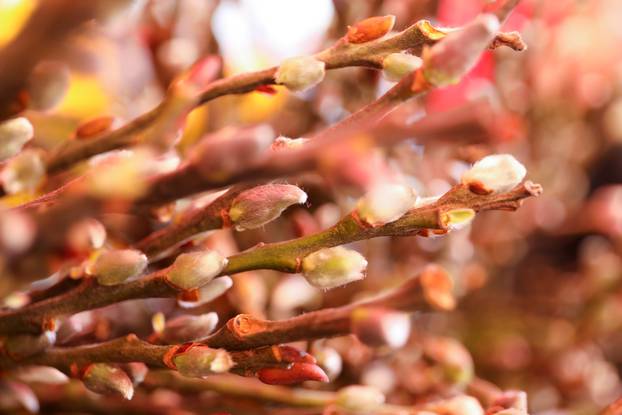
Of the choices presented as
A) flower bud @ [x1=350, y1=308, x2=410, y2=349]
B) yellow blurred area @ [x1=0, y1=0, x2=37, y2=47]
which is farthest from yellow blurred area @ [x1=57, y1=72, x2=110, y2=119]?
flower bud @ [x1=350, y1=308, x2=410, y2=349]

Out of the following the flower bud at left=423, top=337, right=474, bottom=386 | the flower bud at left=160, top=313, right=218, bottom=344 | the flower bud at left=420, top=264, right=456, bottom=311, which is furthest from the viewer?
the flower bud at left=423, top=337, right=474, bottom=386

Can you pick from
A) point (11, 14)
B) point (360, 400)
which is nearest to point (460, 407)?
point (360, 400)

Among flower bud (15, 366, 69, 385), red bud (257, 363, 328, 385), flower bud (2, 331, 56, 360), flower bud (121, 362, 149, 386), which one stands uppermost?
flower bud (2, 331, 56, 360)

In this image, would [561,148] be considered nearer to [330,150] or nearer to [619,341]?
[619,341]

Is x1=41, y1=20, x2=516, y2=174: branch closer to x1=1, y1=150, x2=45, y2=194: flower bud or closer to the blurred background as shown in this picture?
x1=1, y1=150, x2=45, y2=194: flower bud

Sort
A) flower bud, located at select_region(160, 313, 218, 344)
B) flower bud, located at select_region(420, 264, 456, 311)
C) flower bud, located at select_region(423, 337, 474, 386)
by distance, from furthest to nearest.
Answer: flower bud, located at select_region(423, 337, 474, 386) < flower bud, located at select_region(160, 313, 218, 344) < flower bud, located at select_region(420, 264, 456, 311)

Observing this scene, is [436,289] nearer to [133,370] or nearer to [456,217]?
[456,217]

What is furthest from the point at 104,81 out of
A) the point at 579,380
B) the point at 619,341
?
the point at 619,341
